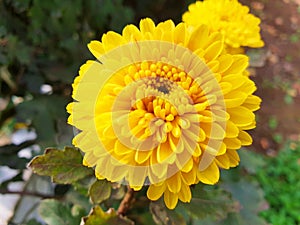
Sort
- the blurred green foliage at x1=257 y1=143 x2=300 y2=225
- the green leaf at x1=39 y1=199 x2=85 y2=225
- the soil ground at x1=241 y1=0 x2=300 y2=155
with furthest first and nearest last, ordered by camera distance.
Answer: the soil ground at x1=241 y1=0 x2=300 y2=155 → the blurred green foliage at x1=257 y1=143 x2=300 y2=225 → the green leaf at x1=39 y1=199 x2=85 y2=225

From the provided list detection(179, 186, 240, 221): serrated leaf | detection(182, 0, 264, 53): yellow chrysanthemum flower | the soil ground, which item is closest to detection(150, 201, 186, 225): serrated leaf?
detection(179, 186, 240, 221): serrated leaf

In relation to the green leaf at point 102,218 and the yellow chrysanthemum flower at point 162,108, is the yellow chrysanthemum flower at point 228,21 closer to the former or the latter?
the yellow chrysanthemum flower at point 162,108

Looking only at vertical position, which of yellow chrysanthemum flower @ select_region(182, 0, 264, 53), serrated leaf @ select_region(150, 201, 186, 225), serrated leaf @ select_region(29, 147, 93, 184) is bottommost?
serrated leaf @ select_region(150, 201, 186, 225)

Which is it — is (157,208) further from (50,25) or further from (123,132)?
(50,25)

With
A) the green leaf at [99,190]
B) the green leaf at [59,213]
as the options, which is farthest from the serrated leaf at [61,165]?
the green leaf at [59,213]

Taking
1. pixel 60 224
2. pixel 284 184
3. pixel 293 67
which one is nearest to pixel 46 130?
pixel 60 224

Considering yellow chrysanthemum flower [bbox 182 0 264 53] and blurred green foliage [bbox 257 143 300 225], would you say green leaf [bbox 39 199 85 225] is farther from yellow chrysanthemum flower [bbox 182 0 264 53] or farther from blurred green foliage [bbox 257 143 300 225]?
blurred green foliage [bbox 257 143 300 225]
